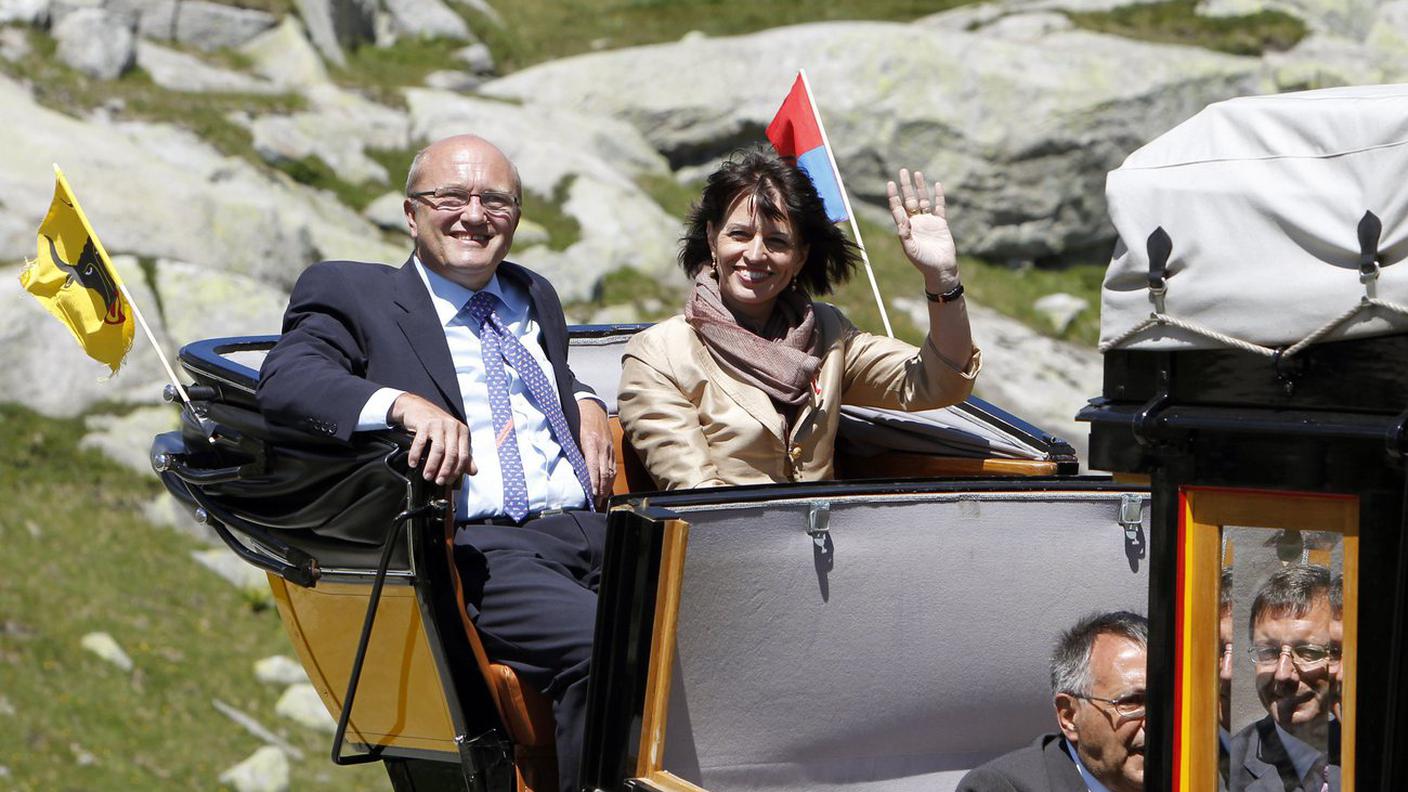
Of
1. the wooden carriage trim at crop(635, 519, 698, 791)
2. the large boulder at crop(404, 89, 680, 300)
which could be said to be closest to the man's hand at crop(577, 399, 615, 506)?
the wooden carriage trim at crop(635, 519, 698, 791)

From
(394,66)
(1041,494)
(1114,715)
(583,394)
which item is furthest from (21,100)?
(1114,715)

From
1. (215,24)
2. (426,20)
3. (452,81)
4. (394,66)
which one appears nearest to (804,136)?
(215,24)

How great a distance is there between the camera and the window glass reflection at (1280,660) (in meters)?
1.96

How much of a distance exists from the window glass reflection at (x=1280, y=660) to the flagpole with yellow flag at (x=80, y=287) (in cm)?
295

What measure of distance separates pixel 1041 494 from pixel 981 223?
15336 millimetres

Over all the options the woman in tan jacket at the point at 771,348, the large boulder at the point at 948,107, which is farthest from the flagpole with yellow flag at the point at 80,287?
the large boulder at the point at 948,107

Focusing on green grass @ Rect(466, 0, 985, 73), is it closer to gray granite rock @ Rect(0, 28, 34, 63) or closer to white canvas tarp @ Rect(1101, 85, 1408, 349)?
gray granite rock @ Rect(0, 28, 34, 63)

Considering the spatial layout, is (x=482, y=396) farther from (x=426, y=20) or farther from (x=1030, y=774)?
(x=426, y=20)

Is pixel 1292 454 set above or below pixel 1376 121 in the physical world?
below

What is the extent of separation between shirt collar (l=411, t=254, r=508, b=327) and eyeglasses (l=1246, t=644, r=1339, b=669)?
2.15 metres

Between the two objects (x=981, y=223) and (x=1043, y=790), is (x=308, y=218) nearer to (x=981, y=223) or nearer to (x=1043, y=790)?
(x=981, y=223)

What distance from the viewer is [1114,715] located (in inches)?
104

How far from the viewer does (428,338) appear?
363 centimetres

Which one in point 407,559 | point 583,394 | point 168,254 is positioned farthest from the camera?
point 168,254
